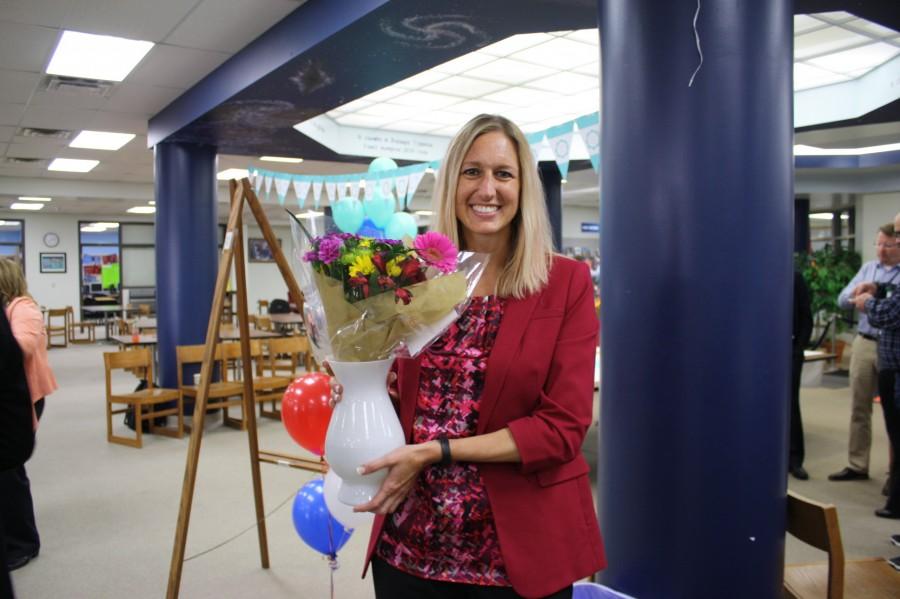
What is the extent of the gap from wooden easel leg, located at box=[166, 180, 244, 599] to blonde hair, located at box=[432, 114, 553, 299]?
4.91 ft

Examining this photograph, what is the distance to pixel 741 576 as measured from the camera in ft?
6.66

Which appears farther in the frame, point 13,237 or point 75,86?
point 13,237

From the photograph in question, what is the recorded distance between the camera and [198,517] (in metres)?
4.21

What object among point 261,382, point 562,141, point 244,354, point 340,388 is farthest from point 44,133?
point 340,388

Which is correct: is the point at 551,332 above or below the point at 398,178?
below

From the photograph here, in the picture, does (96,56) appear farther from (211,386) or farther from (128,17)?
(211,386)

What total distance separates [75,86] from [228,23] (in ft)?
7.30

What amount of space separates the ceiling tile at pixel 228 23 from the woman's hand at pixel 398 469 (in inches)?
150

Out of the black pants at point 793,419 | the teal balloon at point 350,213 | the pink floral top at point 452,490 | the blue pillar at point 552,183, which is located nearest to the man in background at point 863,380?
the black pants at point 793,419

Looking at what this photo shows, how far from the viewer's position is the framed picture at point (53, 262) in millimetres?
16078

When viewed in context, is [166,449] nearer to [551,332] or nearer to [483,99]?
[483,99]

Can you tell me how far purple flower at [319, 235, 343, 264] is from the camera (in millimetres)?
1263

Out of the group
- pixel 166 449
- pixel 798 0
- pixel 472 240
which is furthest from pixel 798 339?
pixel 166 449

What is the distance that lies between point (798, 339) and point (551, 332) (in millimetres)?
4031
